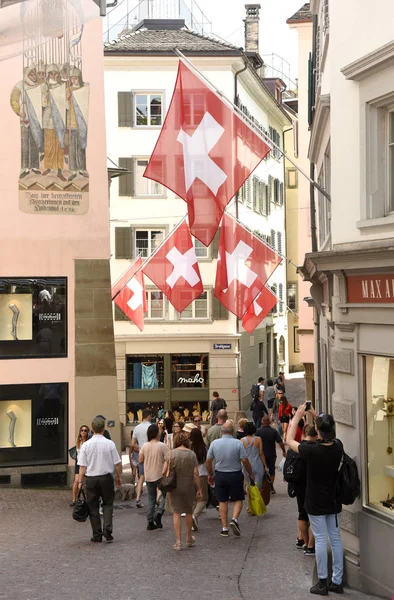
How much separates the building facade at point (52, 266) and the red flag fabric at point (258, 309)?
3181 mm

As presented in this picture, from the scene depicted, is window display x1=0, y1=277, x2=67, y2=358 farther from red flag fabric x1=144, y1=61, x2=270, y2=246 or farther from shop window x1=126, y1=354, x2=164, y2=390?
shop window x1=126, y1=354, x2=164, y2=390

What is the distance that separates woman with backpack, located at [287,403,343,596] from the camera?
1118 centimetres

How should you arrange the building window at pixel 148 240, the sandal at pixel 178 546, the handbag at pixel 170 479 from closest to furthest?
the sandal at pixel 178 546 < the handbag at pixel 170 479 < the building window at pixel 148 240

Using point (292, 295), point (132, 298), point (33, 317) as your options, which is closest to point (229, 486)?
point (33, 317)

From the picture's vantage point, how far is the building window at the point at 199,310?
41562mm

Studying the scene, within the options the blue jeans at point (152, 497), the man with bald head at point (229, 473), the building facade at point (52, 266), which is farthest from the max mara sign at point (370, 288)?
the building facade at point (52, 266)

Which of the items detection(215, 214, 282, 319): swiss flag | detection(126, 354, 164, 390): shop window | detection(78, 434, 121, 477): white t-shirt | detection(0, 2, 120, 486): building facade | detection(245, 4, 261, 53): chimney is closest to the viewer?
detection(78, 434, 121, 477): white t-shirt

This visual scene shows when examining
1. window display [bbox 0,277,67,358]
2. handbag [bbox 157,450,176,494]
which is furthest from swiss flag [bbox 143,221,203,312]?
handbag [bbox 157,450,176,494]

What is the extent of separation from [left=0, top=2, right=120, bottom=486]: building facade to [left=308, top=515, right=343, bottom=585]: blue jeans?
36.3ft

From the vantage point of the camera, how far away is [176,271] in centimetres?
2214

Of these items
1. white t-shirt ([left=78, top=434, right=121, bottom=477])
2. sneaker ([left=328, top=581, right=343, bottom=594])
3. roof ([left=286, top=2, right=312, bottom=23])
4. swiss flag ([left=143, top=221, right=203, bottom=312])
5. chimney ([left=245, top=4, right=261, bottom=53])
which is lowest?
sneaker ([left=328, top=581, right=343, bottom=594])

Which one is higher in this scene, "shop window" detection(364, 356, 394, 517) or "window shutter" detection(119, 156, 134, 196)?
"window shutter" detection(119, 156, 134, 196)

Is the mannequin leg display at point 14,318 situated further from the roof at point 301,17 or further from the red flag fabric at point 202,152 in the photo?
the roof at point 301,17

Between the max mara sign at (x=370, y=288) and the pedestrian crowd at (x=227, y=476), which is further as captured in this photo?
the pedestrian crowd at (x=227, y=476)
